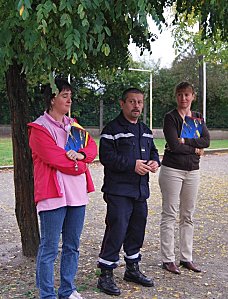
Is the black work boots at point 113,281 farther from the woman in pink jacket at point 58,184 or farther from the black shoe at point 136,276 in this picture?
the woman in pink jacket at point 58,184

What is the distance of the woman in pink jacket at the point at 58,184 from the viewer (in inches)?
147

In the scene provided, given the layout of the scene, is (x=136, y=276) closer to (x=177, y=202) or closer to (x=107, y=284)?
(x=107, y=284)

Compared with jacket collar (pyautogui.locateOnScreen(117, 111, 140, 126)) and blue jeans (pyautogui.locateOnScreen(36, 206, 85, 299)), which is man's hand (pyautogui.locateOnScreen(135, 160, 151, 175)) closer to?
jacket collar (pyautogui.locateOnScreen(117, 111, 140, 126))

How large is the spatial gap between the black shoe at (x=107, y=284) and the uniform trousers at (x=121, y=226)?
0.22 ft

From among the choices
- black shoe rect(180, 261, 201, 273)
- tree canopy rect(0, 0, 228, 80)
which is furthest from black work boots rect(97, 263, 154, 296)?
tree canopy rect(0, 0, 228, 80)

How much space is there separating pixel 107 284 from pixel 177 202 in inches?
45.6

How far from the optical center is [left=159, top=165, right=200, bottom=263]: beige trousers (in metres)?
4.90

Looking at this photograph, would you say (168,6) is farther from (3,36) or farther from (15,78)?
(3,36)

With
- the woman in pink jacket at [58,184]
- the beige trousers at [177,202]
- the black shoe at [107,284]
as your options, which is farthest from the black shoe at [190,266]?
the woman in pink jacket at [58,184]

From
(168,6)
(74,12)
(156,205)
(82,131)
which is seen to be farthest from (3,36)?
(156,205)

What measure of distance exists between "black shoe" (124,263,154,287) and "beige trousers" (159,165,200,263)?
0.50 m

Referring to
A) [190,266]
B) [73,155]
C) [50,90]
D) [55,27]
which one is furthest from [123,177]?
[55,27]

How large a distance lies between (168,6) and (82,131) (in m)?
2.29

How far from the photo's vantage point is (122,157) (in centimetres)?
430
